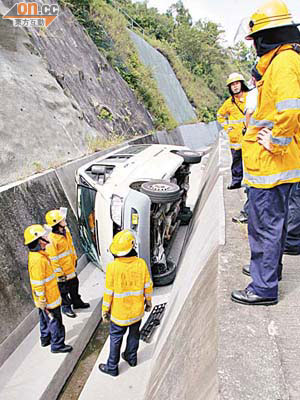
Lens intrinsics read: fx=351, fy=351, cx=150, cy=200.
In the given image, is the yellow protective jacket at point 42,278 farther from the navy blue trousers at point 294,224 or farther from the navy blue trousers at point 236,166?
the navy blue trousers at point 236,166

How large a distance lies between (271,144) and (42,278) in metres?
2.94

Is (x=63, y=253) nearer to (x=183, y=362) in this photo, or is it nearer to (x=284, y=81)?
(x=183, y=362)

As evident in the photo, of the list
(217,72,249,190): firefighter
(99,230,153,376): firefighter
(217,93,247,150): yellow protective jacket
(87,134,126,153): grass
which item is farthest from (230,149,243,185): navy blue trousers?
(87,134,126,153): grass

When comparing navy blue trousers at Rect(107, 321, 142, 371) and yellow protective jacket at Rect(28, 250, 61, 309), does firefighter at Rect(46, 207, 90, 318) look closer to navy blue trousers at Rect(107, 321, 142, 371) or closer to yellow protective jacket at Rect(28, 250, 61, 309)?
yellow protective jacket at Rect(28, 250, 61, 309)

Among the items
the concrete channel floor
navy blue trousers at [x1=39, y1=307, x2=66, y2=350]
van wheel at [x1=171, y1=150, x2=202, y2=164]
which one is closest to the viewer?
the concrete channel floor

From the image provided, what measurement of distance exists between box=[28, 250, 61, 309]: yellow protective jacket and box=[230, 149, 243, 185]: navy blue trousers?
10.9 feet

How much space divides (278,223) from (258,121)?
712mm

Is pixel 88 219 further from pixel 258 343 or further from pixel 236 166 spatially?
pixel 258 343

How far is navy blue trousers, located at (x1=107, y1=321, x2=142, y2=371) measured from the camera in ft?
13.0

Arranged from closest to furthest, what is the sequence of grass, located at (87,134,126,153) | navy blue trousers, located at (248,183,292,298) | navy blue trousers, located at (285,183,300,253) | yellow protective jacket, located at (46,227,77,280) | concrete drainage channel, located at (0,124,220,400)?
navy blue trousers, located at (248,183,292,298), navy blue trousers, located at (285,183,300,253), concrete drainage channel, located at (0,124,220,400), yellow protective jacket, located at (46,227,77,280), grass, located at (87,134,126,153)

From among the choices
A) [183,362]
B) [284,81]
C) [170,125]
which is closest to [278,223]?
[284,81]

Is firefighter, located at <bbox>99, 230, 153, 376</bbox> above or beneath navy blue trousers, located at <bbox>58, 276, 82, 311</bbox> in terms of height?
above

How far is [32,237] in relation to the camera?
13.2 ft

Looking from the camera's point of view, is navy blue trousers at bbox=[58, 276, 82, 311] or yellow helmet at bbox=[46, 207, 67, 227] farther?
navy blue trousers at bbox=[58, 276, 82, 311]
